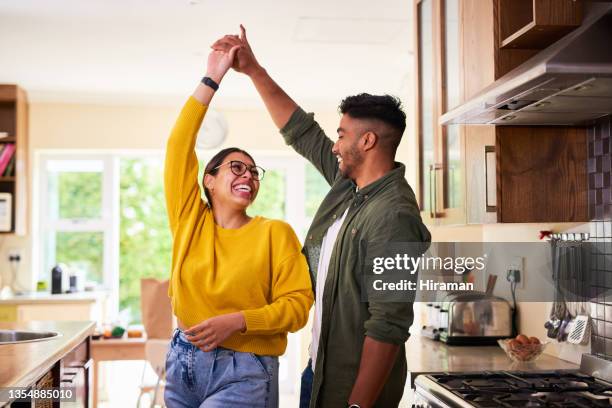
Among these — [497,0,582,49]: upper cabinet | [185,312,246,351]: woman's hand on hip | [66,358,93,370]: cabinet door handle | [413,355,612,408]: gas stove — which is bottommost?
[66,358,93,370]: cabinet door handle

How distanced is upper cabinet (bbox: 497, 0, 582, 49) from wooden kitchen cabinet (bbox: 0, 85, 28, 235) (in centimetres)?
472

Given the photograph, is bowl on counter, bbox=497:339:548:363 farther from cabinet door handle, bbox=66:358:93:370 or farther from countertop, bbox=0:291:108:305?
countertop, bbox=0:291:108:305

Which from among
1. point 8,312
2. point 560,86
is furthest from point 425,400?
point 8,312

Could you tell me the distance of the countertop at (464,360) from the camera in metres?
2.61

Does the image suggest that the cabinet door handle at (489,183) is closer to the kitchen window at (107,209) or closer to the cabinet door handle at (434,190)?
the cabinet door handle at (434,190)

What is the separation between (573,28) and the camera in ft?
6.44

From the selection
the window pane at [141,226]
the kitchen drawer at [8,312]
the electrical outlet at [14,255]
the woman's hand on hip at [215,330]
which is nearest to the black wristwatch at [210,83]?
the woman's hand on hip at [215,330]

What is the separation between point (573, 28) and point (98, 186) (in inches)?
215

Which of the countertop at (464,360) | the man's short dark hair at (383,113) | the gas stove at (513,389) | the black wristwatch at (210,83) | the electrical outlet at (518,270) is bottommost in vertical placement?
the countertop at (464,360)

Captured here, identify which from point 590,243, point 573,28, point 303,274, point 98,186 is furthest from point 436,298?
point 98,186

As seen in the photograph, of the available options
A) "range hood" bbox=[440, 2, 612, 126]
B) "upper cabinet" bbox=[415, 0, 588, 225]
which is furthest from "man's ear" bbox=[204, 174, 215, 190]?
"upper cabinet" bbox=[415, 0, 588, 225]

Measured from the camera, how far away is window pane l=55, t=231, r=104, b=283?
6.70 m

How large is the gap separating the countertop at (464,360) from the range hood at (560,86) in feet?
2.91

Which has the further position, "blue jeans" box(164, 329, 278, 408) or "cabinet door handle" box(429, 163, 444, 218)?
"cabinet door handle" box(429, 163, 444, 218)
